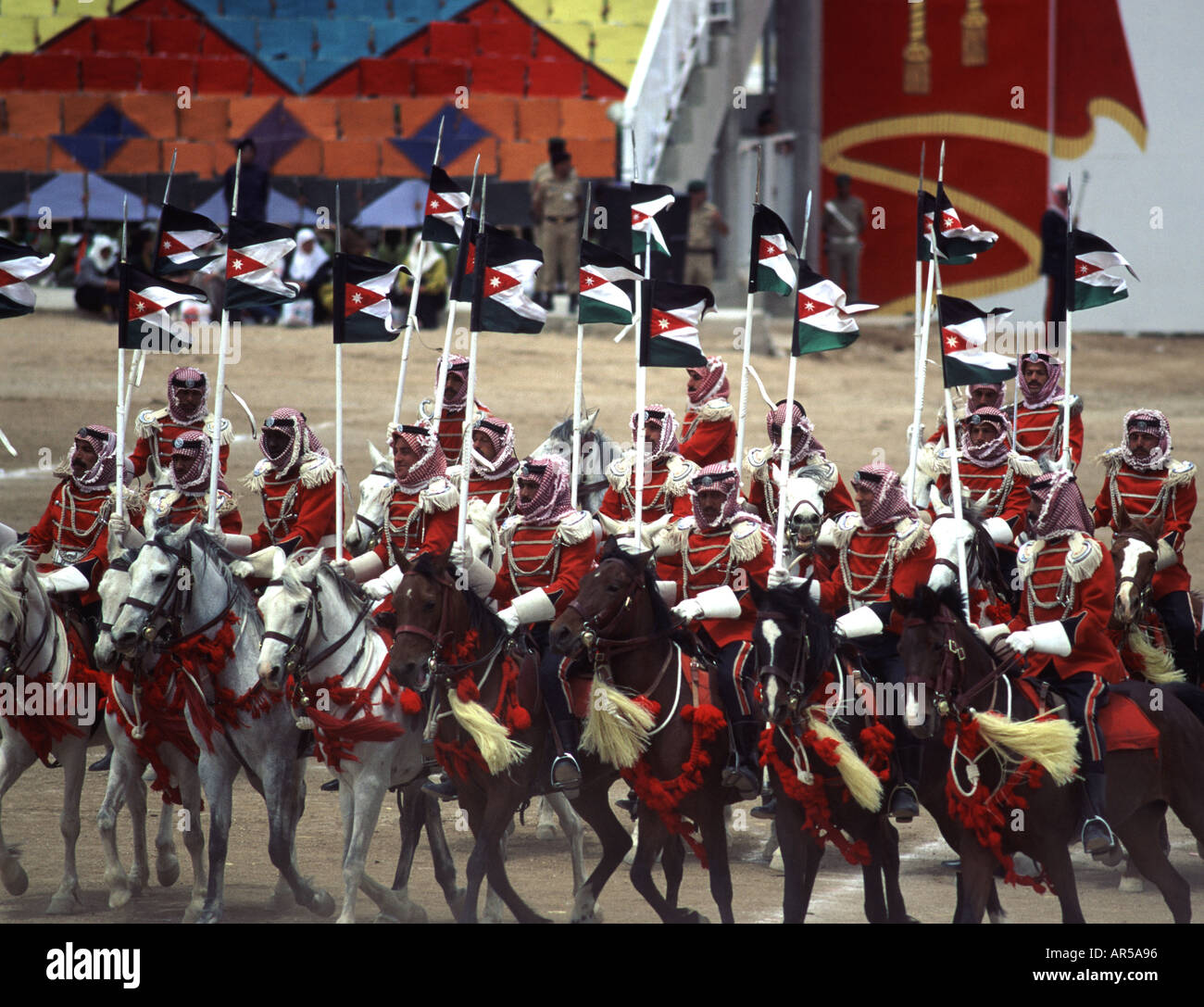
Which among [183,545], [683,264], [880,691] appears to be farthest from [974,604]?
[683,264]

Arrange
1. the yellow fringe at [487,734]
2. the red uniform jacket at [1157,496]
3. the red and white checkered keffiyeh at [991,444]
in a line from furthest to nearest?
the red and white checkered keffiyeh at [991,444] < the red uniform jacket at [1157,496] < the yellow fringe at [487,734]

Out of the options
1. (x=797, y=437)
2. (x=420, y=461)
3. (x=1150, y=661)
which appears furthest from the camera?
(x=797, y=437)

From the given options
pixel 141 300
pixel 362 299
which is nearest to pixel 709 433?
pixel 362 299

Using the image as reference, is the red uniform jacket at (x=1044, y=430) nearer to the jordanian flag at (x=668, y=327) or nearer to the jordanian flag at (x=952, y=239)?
the jordanian flag at (x=952, y=239)

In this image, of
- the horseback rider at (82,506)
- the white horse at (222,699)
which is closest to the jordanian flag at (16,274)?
the horseback rider at (82,506)

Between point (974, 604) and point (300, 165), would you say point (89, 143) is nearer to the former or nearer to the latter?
point (300, 165)

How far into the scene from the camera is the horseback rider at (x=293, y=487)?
12.1m

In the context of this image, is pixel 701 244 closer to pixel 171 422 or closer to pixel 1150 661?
pixel 171 422

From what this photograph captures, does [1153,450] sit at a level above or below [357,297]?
below

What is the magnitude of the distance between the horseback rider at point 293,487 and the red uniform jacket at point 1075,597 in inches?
173

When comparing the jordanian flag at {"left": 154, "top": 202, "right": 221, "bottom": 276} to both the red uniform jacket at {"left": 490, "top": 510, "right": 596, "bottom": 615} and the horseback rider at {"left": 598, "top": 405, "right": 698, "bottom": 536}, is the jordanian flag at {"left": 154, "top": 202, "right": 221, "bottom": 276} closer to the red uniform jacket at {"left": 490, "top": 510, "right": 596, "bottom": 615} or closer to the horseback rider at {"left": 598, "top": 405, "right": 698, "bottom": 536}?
the red uniform jacket at {"left": 490, "top": 510, "right": 596, "bottom": 615}

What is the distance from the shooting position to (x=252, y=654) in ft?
34.1

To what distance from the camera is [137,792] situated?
10.9m

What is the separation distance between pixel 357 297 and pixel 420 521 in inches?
60.3
